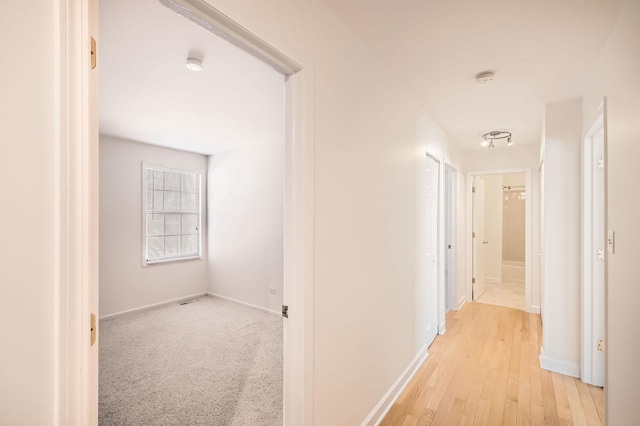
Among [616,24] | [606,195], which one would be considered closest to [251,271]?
[606,195]

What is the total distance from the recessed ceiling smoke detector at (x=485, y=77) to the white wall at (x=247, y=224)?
8.68 feet

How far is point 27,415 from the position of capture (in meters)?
0.67

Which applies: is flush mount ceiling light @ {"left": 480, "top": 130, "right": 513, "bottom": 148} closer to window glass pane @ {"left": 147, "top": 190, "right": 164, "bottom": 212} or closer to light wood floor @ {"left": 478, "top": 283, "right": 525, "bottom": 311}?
light wood floor @ {"left": 478, "top": 283, "right": 525, "bottom": 311}

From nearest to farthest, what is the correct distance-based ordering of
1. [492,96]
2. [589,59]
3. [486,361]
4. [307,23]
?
[307,23] < [589,59] < [492,96] < [486,361]

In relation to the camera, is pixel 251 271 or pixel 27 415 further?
pixel 251 271

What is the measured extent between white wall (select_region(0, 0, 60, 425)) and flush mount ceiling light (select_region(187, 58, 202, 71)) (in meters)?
1.60

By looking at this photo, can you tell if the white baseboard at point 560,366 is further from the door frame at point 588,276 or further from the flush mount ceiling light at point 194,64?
the flush mount ceiling light at point 194,64

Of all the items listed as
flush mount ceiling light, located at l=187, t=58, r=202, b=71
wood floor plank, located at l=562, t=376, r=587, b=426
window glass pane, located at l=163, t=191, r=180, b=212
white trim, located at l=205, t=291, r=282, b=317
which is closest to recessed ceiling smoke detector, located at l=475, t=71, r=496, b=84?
flush mount ceiling light, located at l=187, t=58, r=202, b=71

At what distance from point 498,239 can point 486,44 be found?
17.6 feet

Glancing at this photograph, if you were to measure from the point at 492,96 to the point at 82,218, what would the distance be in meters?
3.20

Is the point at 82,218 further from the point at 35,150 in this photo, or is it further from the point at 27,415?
the point at 27,415

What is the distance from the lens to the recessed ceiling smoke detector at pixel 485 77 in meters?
2.31

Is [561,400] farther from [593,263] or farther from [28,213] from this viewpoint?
[28,213]

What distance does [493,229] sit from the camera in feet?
20.4
